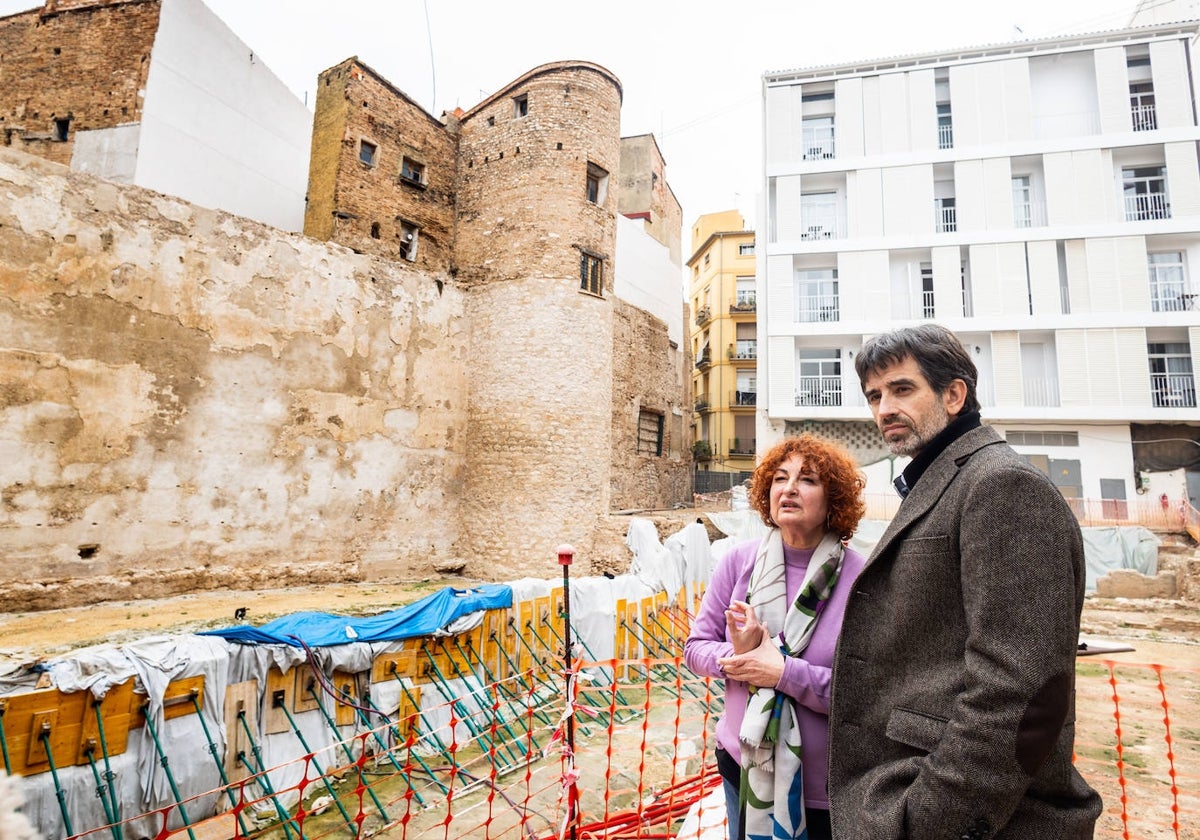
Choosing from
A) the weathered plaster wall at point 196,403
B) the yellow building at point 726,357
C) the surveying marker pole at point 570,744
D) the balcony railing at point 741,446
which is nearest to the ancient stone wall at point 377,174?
the weathered plaster wall at point 196,403

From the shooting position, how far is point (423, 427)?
12250 mm

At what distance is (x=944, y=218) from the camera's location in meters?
15.9

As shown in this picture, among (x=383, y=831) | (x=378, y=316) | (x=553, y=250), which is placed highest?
(x=553, y=250)

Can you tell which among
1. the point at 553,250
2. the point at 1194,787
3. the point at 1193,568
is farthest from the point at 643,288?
the point at 1194,787

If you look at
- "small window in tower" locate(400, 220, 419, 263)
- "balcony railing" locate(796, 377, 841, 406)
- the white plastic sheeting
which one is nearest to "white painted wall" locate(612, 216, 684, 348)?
"balcony railing" locate(796, 377, 841, 406)

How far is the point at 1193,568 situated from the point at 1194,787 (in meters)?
8.29

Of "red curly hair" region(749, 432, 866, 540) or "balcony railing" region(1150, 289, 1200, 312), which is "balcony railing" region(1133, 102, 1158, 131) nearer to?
"balcony railing" region(1150, 289, 1200, 312)

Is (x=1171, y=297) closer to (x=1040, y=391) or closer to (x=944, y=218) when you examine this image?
(x=1040, y=391)

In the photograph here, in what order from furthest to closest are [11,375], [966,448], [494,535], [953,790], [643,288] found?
[643,288] < [494,535] < [11,375] < [966,448] < [953,790]

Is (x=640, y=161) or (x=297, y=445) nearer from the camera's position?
(x=297, y=445)

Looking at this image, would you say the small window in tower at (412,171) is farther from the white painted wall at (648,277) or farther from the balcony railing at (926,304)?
the balcony railing at (926,304)

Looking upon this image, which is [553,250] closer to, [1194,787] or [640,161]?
[640,161]

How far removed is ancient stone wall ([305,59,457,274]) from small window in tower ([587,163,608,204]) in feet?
10.9

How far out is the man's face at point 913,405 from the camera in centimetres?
157
